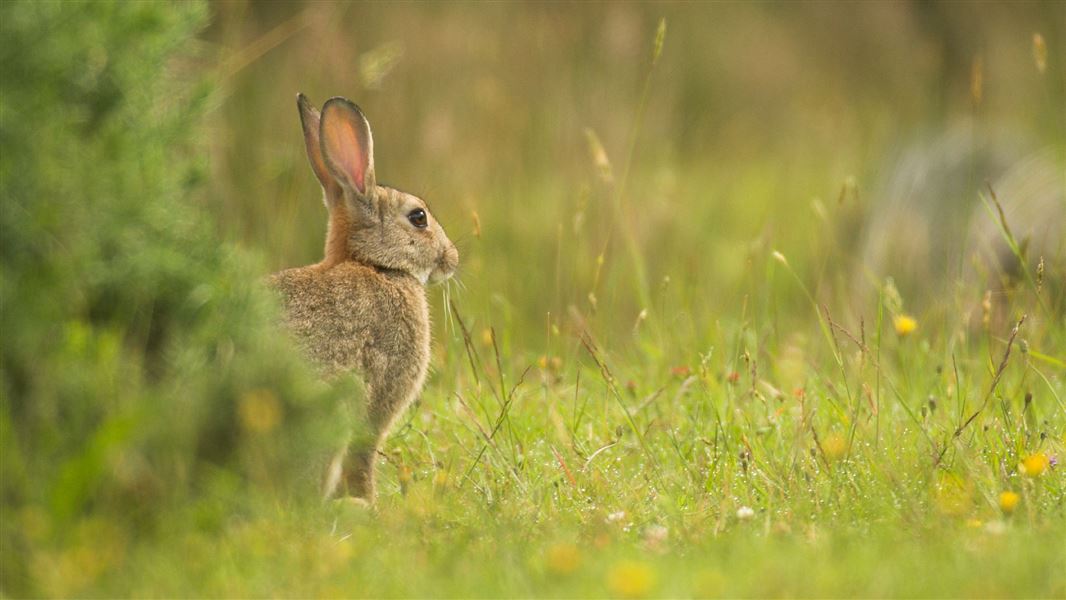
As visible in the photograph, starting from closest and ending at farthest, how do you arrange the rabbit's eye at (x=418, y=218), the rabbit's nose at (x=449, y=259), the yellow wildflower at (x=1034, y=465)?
the yellow wildflower at (x=1034, y=465) < the rabbit's eye at (x=418, y=218) < the rabbit's nose at (x=449, y=259)

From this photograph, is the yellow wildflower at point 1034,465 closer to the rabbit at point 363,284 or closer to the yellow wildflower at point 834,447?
the yellow wildflower at point 834,447

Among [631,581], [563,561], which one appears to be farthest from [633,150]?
[631,581]

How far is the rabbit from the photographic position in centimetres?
460

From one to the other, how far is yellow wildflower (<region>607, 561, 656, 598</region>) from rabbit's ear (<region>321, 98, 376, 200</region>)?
2408 mm

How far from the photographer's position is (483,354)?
6520 millimetres

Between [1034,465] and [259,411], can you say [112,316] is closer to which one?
[259,411]

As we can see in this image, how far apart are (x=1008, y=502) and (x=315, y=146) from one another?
2.86 meters

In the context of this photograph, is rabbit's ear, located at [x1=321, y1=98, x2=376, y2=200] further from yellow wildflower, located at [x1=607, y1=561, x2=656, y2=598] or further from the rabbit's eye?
yellow wildflower, located at [x1=607, y1=561, x2=656, y2=598]

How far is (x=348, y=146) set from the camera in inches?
205

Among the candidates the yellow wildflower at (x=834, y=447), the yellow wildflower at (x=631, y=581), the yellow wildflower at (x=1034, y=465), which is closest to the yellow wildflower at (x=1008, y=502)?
the yellow wildflower at (x=1034, y=465)

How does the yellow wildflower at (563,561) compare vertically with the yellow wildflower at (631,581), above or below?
below

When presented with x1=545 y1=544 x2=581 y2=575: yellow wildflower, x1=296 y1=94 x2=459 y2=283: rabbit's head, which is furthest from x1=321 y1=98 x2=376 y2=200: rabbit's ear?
x1=545 y1=544 x2=581 y2=575: yellow wildflower

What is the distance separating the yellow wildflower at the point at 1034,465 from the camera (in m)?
4.02

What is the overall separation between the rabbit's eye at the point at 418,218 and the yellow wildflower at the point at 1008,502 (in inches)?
98.7
